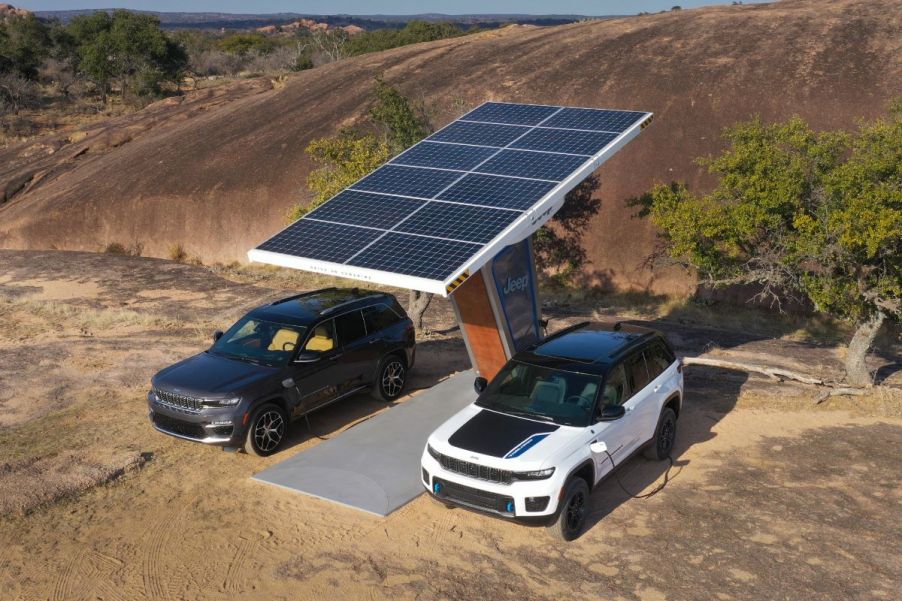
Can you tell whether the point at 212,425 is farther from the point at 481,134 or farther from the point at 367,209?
the point at 481,134

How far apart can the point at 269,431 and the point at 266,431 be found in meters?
0.06

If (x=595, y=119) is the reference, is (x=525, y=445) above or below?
below

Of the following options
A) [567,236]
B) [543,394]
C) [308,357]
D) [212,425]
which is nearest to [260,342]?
[308,357]

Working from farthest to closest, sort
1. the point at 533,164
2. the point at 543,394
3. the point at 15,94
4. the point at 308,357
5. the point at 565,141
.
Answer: the point at 15,94, the point at 565,141, the point at 533,164, the point at 308,357, the point at 543,394

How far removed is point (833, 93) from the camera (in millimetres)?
24641

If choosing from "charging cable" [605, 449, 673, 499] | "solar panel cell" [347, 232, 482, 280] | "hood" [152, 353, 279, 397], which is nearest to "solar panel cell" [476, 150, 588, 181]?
"solar panel cell" [347, 232, 482, 280]

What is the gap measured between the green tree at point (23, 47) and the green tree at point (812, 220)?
5512 centimetres

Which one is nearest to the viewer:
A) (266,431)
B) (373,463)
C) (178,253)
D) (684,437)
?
(373,463)

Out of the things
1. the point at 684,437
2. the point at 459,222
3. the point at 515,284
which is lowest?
the point at 684,437

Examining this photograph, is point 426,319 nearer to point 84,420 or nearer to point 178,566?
point 84,420

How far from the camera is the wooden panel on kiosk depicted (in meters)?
12.7

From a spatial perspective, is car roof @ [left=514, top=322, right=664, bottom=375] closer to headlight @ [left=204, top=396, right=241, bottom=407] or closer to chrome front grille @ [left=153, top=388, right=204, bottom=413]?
headlight @ [left=204, top=396, right=241, bottom=407]

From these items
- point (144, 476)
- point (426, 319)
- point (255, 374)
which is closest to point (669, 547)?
point (255, 374)

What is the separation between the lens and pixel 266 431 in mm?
11719
